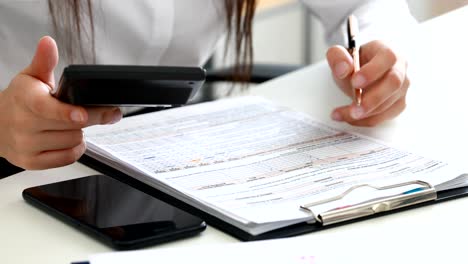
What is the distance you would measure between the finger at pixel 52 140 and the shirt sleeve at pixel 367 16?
0.60m

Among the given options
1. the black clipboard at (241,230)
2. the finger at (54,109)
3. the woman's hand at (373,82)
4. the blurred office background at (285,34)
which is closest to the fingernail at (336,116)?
the woman's hand at (373,82)

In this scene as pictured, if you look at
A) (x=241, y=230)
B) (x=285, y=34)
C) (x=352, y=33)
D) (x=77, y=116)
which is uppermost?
(x=285, y=34)

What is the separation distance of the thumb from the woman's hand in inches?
14.7

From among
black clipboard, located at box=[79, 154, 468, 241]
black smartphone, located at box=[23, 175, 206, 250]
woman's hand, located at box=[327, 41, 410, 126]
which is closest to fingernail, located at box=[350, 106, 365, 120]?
woman's hand, located at box=[327, 41, 410, 126]

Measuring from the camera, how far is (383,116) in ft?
3.39

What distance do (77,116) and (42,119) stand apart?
0.05m

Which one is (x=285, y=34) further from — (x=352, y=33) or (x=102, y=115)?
(x=102, y=115)

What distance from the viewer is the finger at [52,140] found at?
80cm

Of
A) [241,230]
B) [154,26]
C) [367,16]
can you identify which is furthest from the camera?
[367,16]

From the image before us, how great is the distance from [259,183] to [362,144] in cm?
19

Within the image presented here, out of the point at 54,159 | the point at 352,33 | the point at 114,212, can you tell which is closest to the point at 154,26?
the point at 352,33

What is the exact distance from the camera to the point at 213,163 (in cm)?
84

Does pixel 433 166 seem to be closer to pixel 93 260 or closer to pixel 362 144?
pixel 362 144

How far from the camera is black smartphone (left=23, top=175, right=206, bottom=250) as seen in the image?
0.68 m
